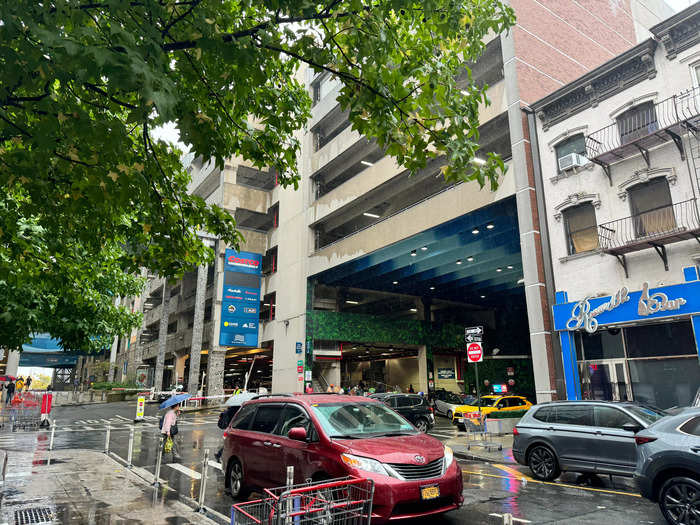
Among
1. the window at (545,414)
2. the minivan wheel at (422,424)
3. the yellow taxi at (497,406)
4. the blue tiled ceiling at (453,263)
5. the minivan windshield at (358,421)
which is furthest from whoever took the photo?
the blue tiled ceiling at (453,263)

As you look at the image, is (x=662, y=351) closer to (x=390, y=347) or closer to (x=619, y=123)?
(x=619, y=123)

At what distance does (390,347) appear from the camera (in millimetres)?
39406

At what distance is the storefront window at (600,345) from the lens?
1712cm

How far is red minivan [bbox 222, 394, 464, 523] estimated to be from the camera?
6141mm

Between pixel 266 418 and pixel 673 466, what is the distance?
6402mm

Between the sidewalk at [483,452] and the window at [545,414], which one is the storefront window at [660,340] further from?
the window at [545,414]

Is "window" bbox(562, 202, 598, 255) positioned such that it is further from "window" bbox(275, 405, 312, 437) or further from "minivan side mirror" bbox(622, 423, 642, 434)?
"window" bbox(275, 405, 312, 437)

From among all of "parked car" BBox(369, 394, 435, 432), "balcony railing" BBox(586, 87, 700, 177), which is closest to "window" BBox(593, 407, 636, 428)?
"balcony railing" BBox(586, 87, 700, 177)

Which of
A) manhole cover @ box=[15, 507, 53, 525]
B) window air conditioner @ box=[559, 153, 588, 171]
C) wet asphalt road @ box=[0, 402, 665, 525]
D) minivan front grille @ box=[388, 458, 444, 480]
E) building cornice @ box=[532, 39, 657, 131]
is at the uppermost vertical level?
building cornice @ box=[532, 39, 657, 131]

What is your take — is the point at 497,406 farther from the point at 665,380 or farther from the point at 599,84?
the point at 599,84

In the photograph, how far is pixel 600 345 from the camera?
17547 millimetres

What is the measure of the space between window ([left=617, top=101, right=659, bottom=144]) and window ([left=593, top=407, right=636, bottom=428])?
408 inches

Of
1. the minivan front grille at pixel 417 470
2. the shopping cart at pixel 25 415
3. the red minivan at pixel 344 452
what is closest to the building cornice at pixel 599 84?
the red minivan at pixel 344 452

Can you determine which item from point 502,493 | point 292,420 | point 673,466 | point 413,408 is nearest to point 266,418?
point 292,420
